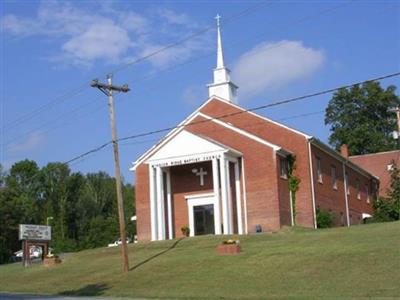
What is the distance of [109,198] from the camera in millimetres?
104625

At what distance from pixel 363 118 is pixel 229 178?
1842 inches

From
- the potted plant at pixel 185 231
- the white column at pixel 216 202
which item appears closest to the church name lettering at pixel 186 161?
the white column at pixel 216 202

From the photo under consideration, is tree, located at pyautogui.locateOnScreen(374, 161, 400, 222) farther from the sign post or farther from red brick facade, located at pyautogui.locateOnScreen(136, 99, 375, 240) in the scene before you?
the sign post

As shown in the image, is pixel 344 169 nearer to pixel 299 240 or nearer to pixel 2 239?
pixel 299 240

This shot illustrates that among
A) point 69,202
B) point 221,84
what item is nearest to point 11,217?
point 69,202

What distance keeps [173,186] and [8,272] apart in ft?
43.2

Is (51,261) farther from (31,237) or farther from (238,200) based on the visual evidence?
(238,200)

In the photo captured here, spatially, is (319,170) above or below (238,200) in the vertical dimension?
above

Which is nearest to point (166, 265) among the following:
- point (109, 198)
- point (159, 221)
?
point (159, 221)

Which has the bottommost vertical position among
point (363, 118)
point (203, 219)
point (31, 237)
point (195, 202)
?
point (31, 237)

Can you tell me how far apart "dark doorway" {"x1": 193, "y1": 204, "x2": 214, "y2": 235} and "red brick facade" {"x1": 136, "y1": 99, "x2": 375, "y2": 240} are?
0.77 metres

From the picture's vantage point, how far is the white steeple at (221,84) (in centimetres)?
4994

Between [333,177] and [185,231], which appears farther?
[333,177]

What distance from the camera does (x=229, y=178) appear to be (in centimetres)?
4225
